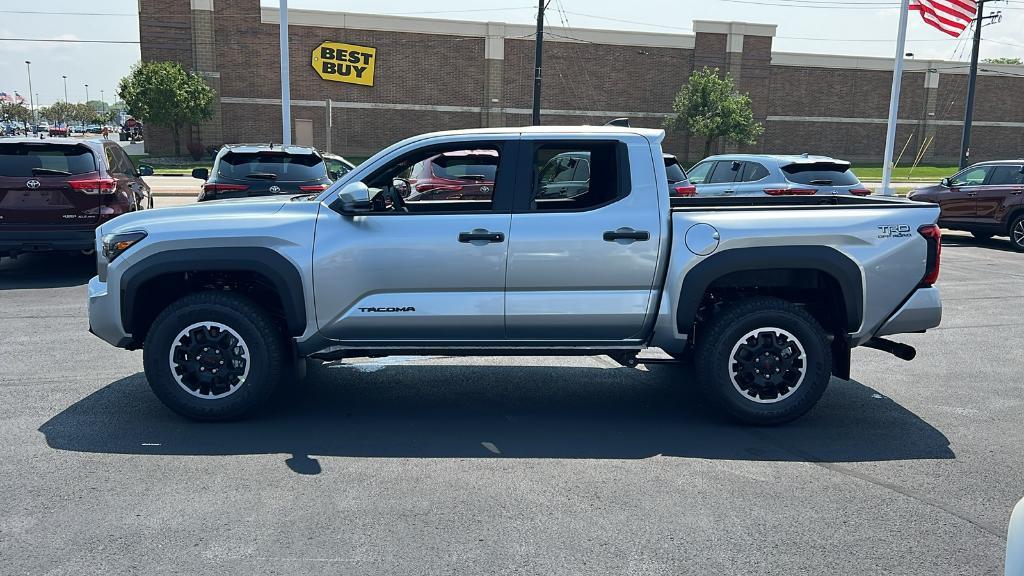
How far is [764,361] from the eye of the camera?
567 centimetres

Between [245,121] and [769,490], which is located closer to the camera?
[769,490]

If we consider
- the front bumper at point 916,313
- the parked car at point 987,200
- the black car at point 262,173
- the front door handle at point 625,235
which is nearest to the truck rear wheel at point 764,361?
the front bumper at point 916,313

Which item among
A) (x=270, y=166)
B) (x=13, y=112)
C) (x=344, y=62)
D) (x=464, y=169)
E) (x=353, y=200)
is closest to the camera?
(x=353, y=200)

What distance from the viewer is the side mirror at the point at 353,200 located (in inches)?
211

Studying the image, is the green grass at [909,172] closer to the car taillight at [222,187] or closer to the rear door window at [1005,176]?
the rear door window at [1005,176]

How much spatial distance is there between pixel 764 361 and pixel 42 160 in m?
9.65

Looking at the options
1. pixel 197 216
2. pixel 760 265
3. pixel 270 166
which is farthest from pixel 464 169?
pixel 760 265

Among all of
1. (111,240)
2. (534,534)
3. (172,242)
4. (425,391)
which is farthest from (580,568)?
(111,240)

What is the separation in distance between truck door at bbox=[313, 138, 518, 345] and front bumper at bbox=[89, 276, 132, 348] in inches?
53.6

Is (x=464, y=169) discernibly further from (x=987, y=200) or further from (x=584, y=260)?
(x=987, y=200)

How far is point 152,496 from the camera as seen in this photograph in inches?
176

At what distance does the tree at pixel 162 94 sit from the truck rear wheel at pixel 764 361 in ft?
132

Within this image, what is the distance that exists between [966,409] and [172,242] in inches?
228

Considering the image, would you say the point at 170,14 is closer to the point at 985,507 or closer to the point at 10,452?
the point at 10,452
